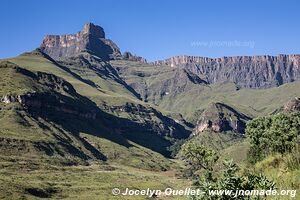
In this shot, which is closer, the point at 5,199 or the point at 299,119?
the point at 299,119

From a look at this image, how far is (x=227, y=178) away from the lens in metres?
28.8

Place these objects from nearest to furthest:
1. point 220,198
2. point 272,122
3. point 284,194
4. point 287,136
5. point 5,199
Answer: point 220,198, point 284,194, point 287,136, point 272,122, point 5,199

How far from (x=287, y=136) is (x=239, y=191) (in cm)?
7118

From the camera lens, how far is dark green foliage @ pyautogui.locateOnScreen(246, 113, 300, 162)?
3762 inches

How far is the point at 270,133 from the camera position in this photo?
10200 cm

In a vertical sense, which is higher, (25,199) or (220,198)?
(220,198)

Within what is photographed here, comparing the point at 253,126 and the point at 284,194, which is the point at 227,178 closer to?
the point at 284,194

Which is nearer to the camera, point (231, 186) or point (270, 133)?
point (231, 186)

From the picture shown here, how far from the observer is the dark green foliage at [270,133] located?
95.6 m

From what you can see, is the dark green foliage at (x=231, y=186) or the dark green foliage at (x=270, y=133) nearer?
the dark green foliage at (x=231, y=186)

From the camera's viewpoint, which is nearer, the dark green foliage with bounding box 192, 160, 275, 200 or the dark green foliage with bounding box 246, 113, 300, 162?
the dark green foliage with bounding box 192, 160, 275, 200

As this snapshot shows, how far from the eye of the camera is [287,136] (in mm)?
95438

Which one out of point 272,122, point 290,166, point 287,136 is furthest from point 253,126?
point 290,166

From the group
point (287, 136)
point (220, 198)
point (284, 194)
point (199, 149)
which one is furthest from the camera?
point (287, 136)
